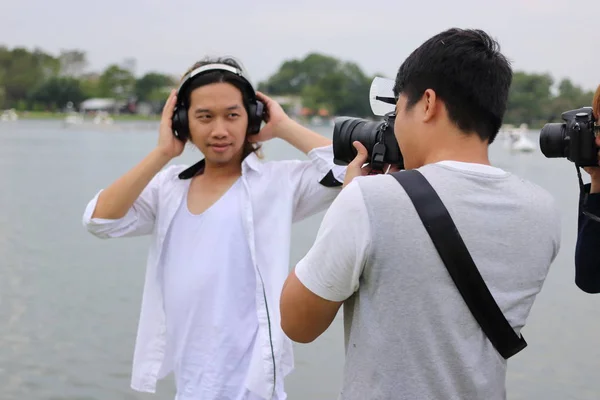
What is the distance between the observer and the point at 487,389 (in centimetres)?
150

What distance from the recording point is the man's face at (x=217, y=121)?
→ 97.9 inches

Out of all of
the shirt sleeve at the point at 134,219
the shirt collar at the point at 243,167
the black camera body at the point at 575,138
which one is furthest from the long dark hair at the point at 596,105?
the shirt sleeve at the point at 134,219

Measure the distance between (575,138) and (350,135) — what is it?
61cm

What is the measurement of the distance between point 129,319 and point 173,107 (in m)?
5.62

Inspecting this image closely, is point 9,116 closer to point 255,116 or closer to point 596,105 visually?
point 255,116

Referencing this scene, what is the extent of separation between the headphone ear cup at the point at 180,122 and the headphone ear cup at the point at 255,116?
22 centimetres

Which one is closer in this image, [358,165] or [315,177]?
[358,165]

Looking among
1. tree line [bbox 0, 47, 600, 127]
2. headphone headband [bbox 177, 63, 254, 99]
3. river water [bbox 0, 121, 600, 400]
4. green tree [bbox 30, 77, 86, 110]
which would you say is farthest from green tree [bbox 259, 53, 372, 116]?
headphone headband [bbox 177, 63, 254, 99]

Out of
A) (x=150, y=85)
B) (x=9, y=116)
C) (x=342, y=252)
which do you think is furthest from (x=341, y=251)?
(x=150, y=85)

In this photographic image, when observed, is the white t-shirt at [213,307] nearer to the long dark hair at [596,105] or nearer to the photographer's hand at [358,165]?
the photographer's hand at [358,165]

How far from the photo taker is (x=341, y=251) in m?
1.40

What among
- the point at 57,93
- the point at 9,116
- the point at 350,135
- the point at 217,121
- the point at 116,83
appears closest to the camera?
the point at 350,135

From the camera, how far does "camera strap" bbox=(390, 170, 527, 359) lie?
54.7 inches

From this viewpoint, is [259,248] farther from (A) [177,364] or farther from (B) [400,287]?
(B) [400,287]
